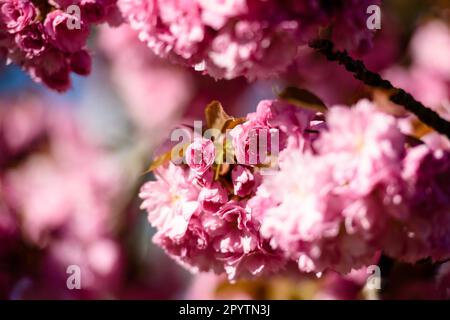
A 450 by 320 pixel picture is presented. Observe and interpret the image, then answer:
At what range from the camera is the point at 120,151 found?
3.92 meters

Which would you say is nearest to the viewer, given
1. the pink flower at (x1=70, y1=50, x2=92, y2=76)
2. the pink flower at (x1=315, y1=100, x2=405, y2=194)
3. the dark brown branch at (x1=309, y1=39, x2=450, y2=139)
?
the pink flower at (x1=315, y1=100, x2=405, y2=194)

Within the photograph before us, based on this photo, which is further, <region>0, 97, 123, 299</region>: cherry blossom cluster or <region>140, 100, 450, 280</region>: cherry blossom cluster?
<region>0, 97, 123, 299</region>: cherry blossom cluster

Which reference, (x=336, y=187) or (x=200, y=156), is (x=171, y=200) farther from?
(x=336, y=187)

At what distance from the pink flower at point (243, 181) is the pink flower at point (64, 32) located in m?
0.53

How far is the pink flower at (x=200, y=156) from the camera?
5.60 feet

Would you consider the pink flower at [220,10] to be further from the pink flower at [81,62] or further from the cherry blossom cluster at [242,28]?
the pink flower at [81,62]

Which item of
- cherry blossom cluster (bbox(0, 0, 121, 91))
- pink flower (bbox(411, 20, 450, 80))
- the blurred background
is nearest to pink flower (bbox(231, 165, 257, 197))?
cherry blossom cluster (bbox(0, 0, 121, 91))

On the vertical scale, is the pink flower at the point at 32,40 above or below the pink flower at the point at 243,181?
above

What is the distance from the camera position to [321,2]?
1442 millimetres

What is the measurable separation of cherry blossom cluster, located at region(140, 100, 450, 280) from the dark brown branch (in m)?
0.12

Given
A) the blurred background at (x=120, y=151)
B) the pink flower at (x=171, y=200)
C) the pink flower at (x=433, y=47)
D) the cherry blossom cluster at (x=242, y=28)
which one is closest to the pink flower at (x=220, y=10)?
the cherry blossom cluster at (x=242, y=28)

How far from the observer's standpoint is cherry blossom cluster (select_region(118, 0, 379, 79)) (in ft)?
4.63

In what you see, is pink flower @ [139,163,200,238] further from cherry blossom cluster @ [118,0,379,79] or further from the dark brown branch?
the dark brown branch
